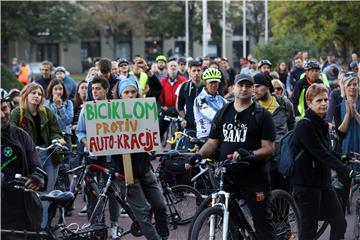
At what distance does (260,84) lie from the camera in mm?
8914

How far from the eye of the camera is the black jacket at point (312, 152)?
738cm

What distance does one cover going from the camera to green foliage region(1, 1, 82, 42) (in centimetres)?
5816

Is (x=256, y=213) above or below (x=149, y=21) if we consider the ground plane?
below

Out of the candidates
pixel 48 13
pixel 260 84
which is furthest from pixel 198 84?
pixel 48 13

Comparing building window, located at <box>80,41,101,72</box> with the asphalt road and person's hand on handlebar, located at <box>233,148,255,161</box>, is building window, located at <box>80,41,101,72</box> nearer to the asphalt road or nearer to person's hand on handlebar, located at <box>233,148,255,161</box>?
the asphalt road

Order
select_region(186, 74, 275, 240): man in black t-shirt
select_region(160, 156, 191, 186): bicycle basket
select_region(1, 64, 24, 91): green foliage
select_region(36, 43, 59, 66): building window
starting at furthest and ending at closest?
1. select_region(36, 43, 59, 66): building window
2. select_region(1, 64, 24, 91): green foliage
3. select_region(160, 156, 191, 186): bicycle basket
4. select_region(186, 74, 275, 240): man in black t-shirt

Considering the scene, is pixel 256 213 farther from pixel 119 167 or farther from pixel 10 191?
pixel 10 191

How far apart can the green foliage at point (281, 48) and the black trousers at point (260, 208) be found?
25093 mm

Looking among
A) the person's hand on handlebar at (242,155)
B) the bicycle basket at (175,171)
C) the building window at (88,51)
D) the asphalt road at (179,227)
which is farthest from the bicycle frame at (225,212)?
the building window at (88,51)

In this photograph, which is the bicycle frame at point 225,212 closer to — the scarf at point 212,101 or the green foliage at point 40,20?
the scarf at point 212,101

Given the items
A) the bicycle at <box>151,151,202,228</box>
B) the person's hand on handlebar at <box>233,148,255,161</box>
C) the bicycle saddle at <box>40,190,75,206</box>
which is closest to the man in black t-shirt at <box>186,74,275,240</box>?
the person's hand on handlebar at <box>233,148,255,161</box>

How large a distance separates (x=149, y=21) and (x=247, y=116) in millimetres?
59917

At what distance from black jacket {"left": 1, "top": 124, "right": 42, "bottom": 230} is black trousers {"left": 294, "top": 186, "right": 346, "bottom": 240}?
255 centimetres

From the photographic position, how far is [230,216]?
7262 millimetres
